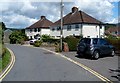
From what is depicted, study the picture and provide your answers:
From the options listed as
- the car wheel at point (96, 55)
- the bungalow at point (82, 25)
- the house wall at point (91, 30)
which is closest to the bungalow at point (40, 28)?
the bungalow at point (82, 25)

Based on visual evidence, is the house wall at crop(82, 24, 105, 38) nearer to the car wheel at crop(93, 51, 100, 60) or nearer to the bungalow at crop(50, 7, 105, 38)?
the bungalow at crop(50, 7, 105, 38)

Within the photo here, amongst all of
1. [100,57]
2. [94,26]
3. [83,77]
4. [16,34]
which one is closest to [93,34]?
[94,26]

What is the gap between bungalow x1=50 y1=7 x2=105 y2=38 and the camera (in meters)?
59.6

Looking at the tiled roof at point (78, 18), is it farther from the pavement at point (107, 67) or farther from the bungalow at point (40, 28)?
the pavement at point (107, 67)

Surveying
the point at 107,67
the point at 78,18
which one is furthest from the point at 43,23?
the point at 107,67

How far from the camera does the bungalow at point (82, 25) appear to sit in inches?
2347

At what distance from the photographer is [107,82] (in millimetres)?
11703

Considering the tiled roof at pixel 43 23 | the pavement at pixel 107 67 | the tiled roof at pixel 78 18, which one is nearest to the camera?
the pavement at pixel 107 67

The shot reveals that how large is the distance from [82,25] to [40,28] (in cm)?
2218

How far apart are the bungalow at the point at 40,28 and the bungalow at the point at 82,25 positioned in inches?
574

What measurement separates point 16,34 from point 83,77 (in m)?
56.1

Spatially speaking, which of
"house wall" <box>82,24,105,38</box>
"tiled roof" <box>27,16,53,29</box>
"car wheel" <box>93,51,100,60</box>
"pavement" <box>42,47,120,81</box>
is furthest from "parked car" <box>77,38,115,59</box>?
"tiled roof" <box>27,16,53,29</box>

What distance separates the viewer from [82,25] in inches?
2325

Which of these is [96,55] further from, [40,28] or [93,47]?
[40,28]
